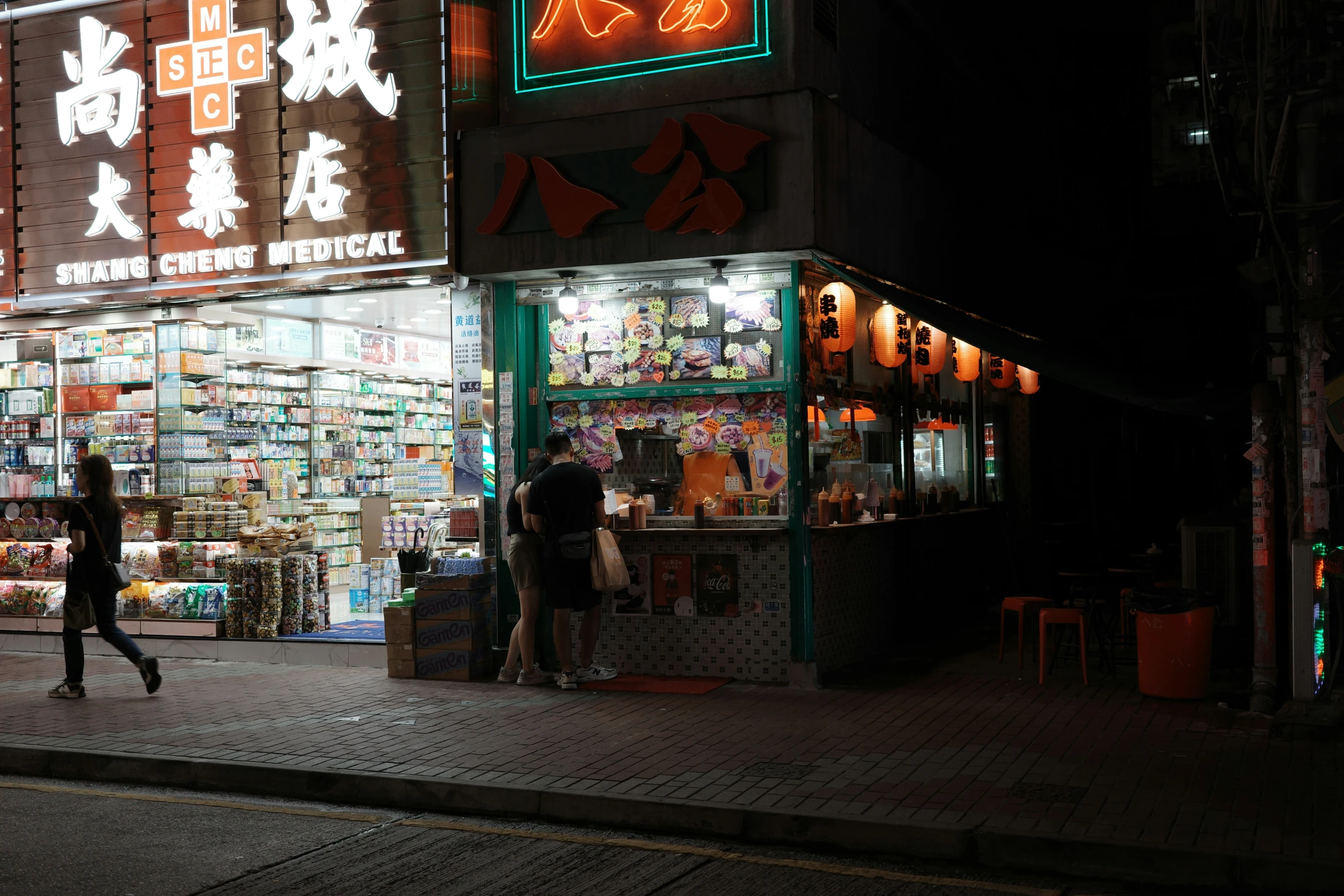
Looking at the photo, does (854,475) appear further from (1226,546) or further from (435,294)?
(435,294)

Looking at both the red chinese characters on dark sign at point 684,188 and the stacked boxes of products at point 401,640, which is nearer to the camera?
the red chinese characters on dark sign at point 684,188

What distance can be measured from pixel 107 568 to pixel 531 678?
12.1ft

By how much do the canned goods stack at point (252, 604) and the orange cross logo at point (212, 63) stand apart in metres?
4.36

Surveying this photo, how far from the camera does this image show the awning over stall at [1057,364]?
9.28 m

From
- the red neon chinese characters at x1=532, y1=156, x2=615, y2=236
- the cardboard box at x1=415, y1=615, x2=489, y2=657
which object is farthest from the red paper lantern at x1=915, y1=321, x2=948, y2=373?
the cardboard box at x1=415, y1=615, x2=489, y2=657

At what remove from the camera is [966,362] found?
1414 cm

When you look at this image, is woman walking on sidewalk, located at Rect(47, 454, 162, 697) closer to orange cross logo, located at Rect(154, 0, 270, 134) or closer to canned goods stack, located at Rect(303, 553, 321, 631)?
canned goods stack, located at Rect(303, 553, 321, 631)

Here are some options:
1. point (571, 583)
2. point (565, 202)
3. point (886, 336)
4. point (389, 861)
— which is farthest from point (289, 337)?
point (389, 861)

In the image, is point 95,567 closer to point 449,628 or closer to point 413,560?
point 413,560

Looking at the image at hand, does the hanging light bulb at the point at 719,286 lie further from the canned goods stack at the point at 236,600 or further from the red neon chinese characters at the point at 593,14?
the canned goods stack at the point at 236,600

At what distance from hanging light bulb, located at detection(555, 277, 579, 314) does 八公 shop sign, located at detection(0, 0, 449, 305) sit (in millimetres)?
1148

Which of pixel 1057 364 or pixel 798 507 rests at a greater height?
pixel 1057 364

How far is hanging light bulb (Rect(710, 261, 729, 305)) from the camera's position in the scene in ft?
32.3

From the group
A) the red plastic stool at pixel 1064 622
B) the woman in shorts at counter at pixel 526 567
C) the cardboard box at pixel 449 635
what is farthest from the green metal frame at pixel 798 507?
the cardboard box at pixel 449 635
